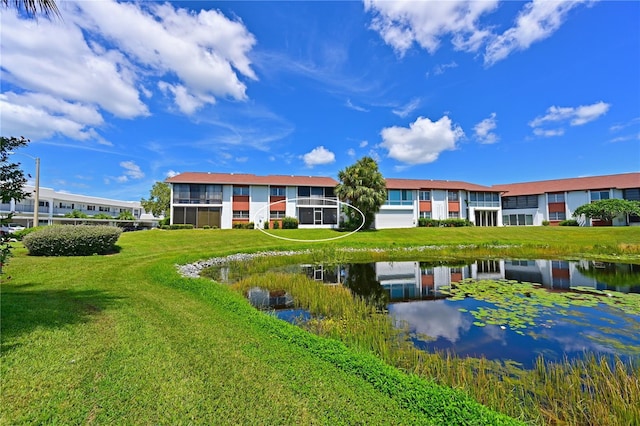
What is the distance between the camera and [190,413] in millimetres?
3322

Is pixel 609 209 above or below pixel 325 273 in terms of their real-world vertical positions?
above

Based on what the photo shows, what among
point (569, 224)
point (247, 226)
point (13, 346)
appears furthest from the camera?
Result: point (569, 224)

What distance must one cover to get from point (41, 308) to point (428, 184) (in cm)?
4548

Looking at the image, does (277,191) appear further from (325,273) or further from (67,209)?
(67,209)

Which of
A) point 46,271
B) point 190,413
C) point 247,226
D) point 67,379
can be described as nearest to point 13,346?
point 67,379

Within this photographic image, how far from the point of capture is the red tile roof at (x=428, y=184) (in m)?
43.0

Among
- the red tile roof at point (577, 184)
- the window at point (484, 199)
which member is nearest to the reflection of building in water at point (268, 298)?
the window at point (484, 199)

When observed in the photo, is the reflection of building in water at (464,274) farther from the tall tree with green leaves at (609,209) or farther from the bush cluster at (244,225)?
the tall tree with green leaves at (609,209)

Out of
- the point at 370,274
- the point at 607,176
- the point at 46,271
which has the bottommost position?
the point at 370,274

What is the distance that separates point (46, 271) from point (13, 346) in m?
7.63

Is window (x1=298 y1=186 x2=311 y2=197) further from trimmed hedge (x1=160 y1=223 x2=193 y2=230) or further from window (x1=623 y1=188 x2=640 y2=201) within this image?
window (x1=623 y1=188 x2=640 y2=201)

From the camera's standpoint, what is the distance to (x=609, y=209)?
35.6 meters

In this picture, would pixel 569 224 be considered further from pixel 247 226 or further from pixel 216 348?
pixel 216 348

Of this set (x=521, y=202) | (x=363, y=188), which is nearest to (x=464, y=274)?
(x=363, y=188)
